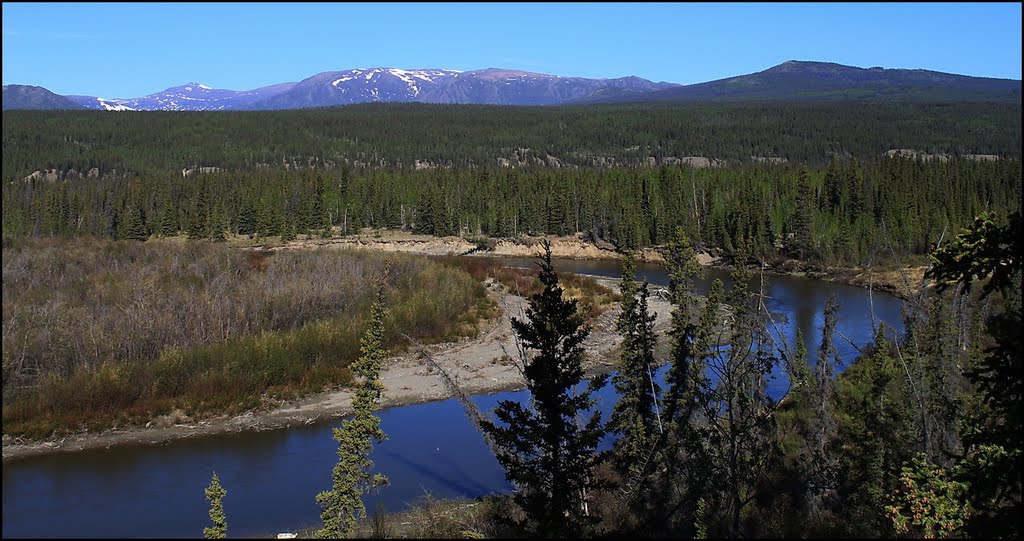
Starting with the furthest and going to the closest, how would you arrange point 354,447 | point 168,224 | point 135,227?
1. point 168,224
2. point 135,227
3. point 354,447

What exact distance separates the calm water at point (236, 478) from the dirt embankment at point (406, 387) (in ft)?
2.10

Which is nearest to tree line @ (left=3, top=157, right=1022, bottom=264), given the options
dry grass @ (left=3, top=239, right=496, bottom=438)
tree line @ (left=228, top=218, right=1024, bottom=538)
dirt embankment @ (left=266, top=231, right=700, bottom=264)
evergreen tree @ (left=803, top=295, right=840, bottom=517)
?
dirt embankment @ (left=266, top=231, right=700, bottom=264)

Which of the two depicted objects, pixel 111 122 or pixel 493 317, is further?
pixel 111 122

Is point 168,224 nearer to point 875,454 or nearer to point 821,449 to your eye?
point 821,449

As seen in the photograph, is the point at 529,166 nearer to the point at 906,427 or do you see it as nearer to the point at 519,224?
the point at 519,224

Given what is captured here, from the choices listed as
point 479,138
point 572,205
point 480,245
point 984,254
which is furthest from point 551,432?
point 479,138

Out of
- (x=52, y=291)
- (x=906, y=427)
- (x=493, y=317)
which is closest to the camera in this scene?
(x=906, y=427)

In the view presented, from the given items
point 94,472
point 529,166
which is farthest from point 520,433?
point 529,166

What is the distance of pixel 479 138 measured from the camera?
156250mm

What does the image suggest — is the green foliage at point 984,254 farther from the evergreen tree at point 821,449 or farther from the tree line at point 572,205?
the tree line at point 572,205

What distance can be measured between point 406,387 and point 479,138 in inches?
5096

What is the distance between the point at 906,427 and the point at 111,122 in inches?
6302

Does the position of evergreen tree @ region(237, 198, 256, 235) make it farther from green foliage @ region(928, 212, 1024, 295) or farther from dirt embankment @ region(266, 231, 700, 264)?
green foliage @ region(928, 212, 1024, 295)

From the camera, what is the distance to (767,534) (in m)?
14.7
